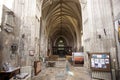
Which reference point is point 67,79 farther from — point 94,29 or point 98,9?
point 98,9

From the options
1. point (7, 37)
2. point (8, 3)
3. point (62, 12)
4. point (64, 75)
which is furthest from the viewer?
point (62, 12)

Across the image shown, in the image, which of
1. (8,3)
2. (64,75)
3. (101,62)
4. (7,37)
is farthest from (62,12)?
(7,37)

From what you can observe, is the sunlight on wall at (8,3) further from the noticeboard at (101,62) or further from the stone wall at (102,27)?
the noticeboard at (101,62)

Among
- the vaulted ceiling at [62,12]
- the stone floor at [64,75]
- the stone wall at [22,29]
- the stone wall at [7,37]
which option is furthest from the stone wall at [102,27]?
the vaulted ceiling at [62,12]

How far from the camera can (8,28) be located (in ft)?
19.1

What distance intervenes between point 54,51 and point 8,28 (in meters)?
35.8

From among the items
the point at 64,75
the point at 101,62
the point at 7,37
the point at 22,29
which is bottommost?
the point at 64,75

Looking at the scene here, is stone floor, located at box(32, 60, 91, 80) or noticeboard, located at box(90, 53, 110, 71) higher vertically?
noticeboard, located at box(90, 53, 110, 71)

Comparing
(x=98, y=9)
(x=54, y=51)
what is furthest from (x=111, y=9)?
(x=54, y=51)

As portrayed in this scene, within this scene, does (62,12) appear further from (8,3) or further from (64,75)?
(64,75)

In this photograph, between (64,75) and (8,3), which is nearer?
(8,3)

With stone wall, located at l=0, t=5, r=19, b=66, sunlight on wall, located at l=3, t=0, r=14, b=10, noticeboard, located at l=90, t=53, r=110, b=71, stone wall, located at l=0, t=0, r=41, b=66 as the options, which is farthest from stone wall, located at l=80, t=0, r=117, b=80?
sunlight on wall, located at l=3, t=0, r=14, b=10

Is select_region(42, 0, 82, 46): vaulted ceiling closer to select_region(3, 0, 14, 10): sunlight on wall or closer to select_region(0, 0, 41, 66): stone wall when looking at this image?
select_region(0, 0, 41, 66): stone wall

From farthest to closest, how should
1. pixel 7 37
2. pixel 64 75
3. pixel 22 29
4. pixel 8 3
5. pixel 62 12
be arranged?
pixel 62 12
pixel 64 75
pixel 22 29
pixel 8 3
pixel 7 37
